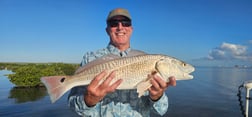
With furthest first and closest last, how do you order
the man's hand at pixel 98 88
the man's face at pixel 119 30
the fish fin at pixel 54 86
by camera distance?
the man's face at pixel 119 30 → the fish fin at pixel 54 86 → the man's hand at pixel 98 88

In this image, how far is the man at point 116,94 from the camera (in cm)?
385

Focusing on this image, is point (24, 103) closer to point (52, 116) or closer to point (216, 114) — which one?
point (52, 116)

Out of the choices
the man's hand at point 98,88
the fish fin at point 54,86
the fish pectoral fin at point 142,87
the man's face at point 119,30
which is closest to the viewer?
the man's hand at point 98,88

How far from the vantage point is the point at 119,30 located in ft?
14.5

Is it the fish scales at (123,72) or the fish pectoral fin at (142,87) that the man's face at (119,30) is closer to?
the fish scales at (123,72)

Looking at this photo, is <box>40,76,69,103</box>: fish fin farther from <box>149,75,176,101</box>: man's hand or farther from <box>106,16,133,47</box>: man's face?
<box>149,75,176,101</box>: man's hand

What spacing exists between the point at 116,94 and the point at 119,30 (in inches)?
46.1

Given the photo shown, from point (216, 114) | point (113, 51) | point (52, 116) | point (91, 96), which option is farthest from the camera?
point (216, 114)

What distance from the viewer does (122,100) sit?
4.20 m

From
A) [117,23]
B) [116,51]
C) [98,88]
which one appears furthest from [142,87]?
[117,23]

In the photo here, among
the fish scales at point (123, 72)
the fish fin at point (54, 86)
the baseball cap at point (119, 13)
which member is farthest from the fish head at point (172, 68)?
the fish fin at point (54, 86)

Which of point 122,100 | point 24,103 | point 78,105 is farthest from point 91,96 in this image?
point 24,103

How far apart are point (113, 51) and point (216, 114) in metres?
24.6

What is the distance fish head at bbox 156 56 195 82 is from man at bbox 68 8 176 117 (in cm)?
15
